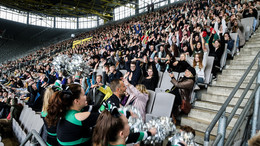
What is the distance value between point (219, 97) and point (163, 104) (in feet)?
3.88

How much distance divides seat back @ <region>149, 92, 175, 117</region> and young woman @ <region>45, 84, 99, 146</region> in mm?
1751

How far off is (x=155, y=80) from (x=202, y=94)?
105 cm

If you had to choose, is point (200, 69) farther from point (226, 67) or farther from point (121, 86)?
point (121, 86)

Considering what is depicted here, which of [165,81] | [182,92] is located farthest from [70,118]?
[165,81]

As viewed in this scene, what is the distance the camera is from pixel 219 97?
3.38 metres

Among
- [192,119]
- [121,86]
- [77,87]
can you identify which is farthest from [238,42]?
[77,87]

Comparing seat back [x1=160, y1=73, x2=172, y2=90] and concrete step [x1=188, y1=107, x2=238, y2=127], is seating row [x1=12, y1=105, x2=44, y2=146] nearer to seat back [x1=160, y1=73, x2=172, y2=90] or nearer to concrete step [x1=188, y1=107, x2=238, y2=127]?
seat back [x1=160, y1=73, x2=172, y2=90]

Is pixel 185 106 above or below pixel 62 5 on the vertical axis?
below

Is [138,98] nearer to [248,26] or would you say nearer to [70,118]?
[70,118]

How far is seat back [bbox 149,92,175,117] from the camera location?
2.99m

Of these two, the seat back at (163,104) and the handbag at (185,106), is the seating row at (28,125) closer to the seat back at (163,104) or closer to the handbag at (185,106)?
the seat back at (163,104)

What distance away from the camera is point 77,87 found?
5.14 feet

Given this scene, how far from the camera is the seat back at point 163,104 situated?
9.80 feet

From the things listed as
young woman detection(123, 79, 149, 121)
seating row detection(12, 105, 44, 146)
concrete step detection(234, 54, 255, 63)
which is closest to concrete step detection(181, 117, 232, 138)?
young woman detection(123, 79, 149, 121)
